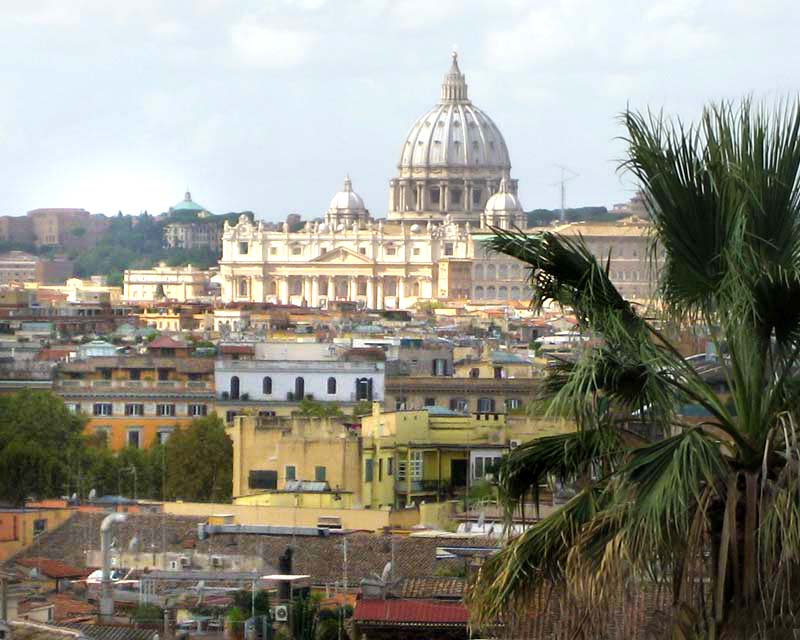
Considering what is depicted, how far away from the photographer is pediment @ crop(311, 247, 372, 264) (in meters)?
173

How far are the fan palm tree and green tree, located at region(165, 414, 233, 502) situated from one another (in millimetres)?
23759

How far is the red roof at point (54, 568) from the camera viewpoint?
1884 centimetres

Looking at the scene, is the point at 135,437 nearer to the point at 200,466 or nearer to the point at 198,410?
the point at 198,410

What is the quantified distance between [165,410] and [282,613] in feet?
108

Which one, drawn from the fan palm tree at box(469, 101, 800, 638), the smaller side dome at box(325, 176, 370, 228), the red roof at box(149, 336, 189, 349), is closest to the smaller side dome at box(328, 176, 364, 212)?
the smaller side dome at box(325, 176, 370, 228)

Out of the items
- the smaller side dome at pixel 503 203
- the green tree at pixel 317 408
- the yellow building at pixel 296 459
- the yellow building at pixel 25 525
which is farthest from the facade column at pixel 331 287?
the yellow building at pixel 25 525

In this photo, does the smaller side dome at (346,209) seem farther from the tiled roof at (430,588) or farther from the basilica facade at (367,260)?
the tiled roof at (430,588)

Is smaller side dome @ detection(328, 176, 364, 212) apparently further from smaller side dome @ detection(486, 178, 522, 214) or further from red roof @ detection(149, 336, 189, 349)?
red roof @ detection(149, 336, 189, 349)

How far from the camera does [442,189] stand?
198 metres

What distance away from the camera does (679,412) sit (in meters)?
7.27

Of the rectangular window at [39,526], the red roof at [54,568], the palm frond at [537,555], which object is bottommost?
the rectangular window at [39,526]

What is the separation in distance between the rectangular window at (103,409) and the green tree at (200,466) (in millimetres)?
9472

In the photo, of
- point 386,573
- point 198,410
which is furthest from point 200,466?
point 386,573

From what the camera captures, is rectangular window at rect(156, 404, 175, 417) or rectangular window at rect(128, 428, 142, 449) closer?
rectangular window at rect(128, 428, 142, 449)
